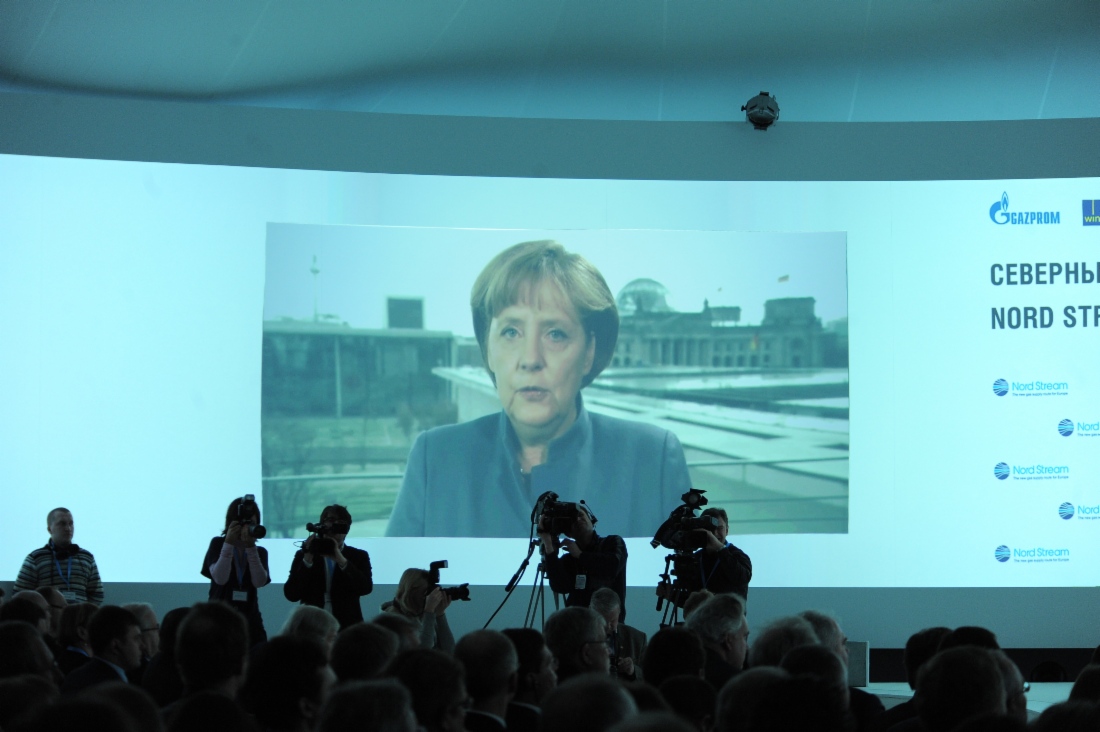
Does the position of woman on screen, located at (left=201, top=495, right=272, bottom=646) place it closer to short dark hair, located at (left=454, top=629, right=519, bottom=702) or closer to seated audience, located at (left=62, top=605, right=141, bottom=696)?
seated audience, located at (left=62, top=605, right=141, bottom=696)

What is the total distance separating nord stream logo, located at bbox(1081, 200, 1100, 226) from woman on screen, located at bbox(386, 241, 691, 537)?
111 inches

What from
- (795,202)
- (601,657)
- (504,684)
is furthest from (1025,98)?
(504,684)

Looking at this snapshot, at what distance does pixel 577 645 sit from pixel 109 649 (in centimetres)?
126

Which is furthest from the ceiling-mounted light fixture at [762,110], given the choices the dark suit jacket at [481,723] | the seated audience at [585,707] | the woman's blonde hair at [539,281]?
the seated audience at [585,707]

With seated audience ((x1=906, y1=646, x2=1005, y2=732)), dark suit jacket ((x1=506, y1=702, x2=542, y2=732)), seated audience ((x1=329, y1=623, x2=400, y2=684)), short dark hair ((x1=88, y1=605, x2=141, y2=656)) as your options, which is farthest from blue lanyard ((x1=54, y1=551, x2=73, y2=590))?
seated audience ((x1=906, y1=646, x2=1005, y2=732))

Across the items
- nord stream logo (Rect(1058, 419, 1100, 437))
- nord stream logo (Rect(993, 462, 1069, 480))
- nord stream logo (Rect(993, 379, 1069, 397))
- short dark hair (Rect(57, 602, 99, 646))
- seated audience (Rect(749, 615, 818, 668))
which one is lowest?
short dark hair (Rect(57, 602, 99, 646))

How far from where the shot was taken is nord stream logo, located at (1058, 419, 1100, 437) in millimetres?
6703

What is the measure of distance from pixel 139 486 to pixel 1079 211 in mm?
5835

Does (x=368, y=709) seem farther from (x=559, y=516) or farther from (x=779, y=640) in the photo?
(x=559, y=516)

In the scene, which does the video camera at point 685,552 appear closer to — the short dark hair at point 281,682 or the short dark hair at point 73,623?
the short dark hair at point 73,623

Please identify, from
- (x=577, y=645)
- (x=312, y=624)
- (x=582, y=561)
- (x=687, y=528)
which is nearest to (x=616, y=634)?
(x=582, y=561)

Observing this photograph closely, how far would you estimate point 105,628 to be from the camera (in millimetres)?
2988

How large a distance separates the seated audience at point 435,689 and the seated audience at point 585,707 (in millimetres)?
399

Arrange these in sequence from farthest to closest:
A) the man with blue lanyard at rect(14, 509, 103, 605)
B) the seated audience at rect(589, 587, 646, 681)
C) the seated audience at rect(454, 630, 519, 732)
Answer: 1. the man with blue lanyard at rect(14, 509, 103, 605)
2. the seated audience at rect(589, 587, 646, 681)
3. the seated audience at rect(454, 630, 519, 732)
